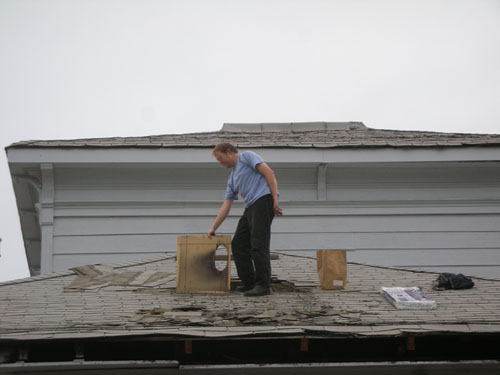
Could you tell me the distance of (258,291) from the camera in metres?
6.68

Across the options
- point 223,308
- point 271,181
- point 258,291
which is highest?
point 271,181

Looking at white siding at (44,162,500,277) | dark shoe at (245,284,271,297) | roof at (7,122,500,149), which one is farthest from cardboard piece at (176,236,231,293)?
roof at (7,122,500,149)

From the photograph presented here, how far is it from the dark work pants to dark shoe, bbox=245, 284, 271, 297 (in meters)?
0.04

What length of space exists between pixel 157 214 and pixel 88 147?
1.43m

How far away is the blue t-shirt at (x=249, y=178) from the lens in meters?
6.90

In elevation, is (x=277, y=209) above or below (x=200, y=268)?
above

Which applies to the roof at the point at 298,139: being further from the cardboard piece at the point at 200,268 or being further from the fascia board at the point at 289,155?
the cardboard piece at the point at 200,268

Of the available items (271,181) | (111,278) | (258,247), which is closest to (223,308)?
(258,247)

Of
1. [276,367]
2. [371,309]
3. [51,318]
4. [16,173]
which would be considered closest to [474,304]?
[371,309]

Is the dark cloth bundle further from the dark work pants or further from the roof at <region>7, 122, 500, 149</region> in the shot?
the roof at <region>7, 122, 500, 149</region>

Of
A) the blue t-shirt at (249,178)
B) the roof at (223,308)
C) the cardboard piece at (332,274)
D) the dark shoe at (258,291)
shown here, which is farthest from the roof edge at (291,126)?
the dark shoe at (258,291)

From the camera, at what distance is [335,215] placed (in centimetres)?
1071

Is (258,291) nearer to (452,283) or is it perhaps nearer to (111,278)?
(111,278)

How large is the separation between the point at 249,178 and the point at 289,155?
12.1ft
